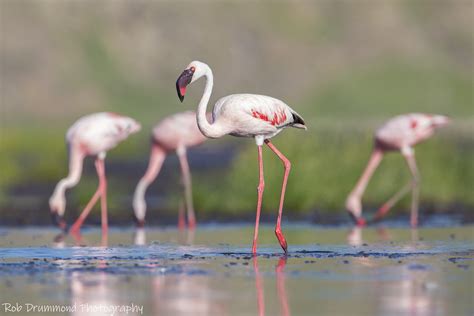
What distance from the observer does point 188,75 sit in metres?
12.4

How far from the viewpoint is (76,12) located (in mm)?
115062

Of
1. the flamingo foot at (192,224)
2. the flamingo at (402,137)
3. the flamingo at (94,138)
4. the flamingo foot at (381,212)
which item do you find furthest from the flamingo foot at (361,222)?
the flamingo at (94,138)

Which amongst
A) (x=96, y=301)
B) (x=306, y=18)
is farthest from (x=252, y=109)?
(x=306, y=18)

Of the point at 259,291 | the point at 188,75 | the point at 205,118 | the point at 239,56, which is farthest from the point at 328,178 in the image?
the point at 239,56

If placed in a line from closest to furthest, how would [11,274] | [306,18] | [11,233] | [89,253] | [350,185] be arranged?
[11,274]
[89,253]
[11,233]
[350,185]
[306,18]

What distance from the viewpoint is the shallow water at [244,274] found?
8.54 metres

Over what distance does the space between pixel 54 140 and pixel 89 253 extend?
3195 cm

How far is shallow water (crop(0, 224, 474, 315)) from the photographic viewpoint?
28.0 feet

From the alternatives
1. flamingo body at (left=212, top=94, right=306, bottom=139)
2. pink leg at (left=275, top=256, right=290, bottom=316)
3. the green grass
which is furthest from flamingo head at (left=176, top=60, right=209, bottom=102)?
the green grass

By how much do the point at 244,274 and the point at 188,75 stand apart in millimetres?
2745

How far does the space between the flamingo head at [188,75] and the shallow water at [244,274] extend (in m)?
1.67

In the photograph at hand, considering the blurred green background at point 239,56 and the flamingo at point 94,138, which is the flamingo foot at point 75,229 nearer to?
the flamingo at point 94,138

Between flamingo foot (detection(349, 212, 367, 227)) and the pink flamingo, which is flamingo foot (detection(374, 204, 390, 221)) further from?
Answer: the pink flamingo

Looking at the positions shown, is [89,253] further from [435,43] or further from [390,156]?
[435,43]
